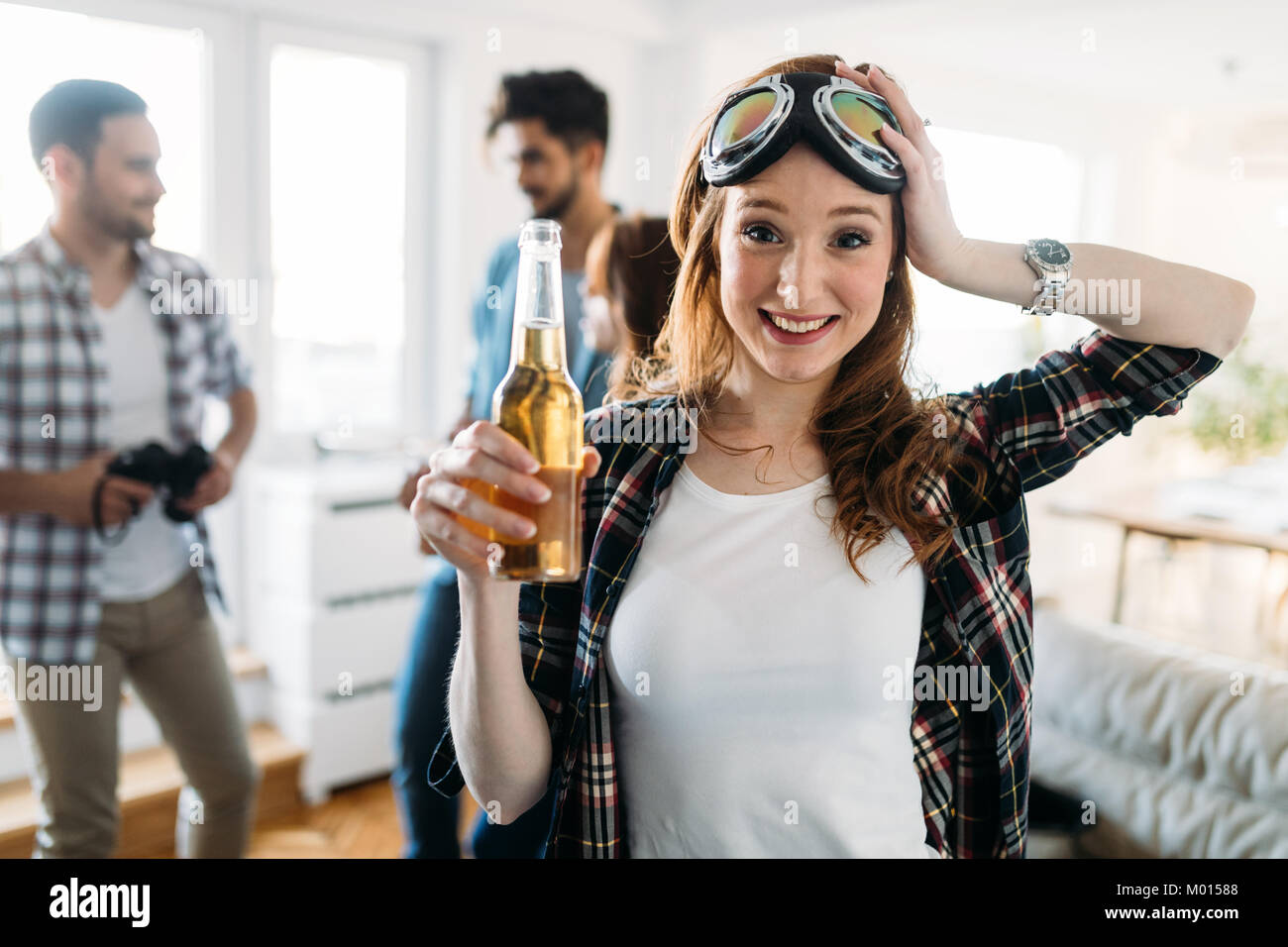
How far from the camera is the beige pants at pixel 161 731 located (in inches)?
63.2

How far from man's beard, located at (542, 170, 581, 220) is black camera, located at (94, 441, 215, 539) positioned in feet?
2.62

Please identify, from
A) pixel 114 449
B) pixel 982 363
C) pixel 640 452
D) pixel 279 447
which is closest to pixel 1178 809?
pixel 640 452

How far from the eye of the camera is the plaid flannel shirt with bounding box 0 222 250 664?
62.1 inches

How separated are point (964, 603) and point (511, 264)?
1.26 meters

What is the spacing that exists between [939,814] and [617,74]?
303cm

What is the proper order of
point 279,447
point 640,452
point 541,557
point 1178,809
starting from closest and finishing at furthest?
point 541,557, point 640,452, point 1178,809, point 279,447

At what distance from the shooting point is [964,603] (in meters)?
0.88

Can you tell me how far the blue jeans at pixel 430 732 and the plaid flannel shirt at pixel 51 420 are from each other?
55 cm

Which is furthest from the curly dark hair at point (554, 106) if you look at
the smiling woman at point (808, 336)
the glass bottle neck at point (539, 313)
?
the glass bottle neck at point (539, 313)

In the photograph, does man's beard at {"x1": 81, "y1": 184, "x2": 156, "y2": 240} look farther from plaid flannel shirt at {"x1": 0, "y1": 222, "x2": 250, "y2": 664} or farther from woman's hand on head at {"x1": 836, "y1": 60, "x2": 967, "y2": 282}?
woman's hand on head at {"x1": 836, "y1": 60, "x2": 967, "y2": 282}

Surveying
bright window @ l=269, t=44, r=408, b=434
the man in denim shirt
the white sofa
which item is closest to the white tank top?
the white sofa

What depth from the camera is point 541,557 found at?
659 millimetres

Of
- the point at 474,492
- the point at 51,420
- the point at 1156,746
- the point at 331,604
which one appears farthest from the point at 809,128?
the point at 331,604

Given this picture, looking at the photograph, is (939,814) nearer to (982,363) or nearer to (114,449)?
(114,449)
